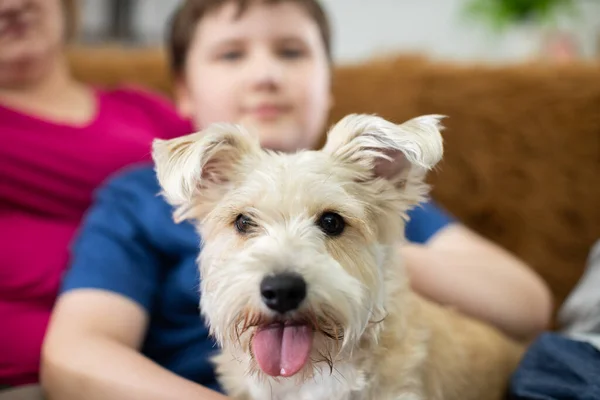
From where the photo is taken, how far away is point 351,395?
36.0 inches

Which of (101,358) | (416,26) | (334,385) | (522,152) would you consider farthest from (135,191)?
(416,26)

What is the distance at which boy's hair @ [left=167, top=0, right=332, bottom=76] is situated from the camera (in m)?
1.35

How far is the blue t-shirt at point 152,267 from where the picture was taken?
1.13 meters

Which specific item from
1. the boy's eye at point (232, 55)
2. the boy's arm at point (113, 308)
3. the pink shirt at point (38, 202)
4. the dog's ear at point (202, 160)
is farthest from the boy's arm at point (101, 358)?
the boy's eye at point (232, 55)

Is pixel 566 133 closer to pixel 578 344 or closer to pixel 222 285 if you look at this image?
pixel 578 344

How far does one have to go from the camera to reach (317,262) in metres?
0.82

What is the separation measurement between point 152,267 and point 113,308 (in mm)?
141

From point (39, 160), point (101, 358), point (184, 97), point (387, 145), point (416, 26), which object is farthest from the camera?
point (416, 26)

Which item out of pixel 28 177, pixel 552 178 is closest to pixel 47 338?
pixel 28 177

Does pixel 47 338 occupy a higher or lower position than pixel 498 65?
lower

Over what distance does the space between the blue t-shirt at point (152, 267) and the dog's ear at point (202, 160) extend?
0.64 feet

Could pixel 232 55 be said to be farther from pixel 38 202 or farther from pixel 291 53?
pixel 38 202

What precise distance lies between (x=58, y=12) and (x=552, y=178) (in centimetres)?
139

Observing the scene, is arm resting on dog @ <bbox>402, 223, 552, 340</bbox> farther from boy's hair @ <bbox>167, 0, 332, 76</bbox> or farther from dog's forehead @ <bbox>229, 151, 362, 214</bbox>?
boy's hair @ <bbox>167, 0, 332, 76</bbox>
